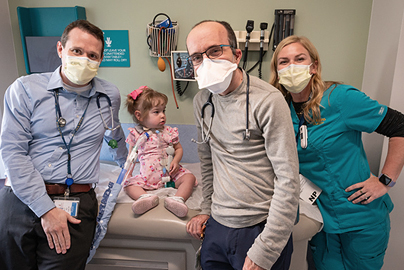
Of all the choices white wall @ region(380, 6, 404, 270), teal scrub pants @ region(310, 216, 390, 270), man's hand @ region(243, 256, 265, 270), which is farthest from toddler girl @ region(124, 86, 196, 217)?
white wall @ region(380, 6, 404, 270)

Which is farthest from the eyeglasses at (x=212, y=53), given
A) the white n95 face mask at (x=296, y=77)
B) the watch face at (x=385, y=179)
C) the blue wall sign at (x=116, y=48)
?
the blue wall sign at (x=116, y=48)

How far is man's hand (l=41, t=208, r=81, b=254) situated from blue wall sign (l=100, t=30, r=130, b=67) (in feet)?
5.37

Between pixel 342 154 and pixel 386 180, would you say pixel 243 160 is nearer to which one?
pixel 342 154

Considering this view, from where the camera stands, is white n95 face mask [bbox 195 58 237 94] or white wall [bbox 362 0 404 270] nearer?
white n95 face mask [bbox 195 58 237 94]

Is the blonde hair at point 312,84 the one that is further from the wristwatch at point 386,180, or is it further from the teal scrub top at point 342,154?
the wristwatch at point 386,180

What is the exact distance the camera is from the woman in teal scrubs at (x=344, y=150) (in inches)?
55.2

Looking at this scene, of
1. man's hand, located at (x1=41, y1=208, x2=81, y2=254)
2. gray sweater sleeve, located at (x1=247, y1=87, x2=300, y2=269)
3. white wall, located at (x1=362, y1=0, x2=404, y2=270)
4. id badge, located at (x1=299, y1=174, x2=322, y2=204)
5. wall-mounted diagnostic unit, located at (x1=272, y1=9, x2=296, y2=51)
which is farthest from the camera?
wall-mounted diagnostic unit, located at (x1=272, y1=9, x2=296, y2=51)

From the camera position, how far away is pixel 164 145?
6.57 feet

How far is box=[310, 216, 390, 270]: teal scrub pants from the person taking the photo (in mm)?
1470

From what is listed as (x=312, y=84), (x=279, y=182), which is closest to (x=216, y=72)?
(x=279, y=182)

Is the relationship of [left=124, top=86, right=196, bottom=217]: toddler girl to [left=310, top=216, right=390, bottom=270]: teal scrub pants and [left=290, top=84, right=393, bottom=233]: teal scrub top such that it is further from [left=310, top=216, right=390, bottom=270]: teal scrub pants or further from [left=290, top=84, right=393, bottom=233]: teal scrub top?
[left=310, top=216, right=390, bottom=270]: teal scrub pants

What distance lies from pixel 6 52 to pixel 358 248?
125 inches

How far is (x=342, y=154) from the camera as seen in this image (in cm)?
146

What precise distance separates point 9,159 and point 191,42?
3.23ft
